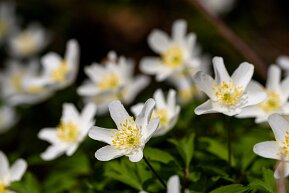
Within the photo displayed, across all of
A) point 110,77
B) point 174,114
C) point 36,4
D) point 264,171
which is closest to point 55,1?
point 36,4

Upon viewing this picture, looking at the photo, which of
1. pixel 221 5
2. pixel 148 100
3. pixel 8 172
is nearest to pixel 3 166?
pixel 8 172

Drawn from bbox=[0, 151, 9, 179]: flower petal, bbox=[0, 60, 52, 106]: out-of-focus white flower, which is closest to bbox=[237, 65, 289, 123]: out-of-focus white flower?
bbox=[0, 151, 9, 179]: flower petal

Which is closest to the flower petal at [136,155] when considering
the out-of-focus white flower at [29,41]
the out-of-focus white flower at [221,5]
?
the out-of-focus white flower at [29,41]

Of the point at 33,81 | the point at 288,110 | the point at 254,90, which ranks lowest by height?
the point at 288,110

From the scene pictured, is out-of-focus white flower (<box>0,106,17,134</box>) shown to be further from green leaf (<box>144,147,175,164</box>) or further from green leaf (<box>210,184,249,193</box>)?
green leaf (<box>210,184,249,193</box>)

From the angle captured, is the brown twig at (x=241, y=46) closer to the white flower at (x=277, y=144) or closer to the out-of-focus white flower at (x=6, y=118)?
the white flower at (x=277, y=144)

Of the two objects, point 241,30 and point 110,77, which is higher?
point 110,77

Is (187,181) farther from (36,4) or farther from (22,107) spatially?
(36,4)
